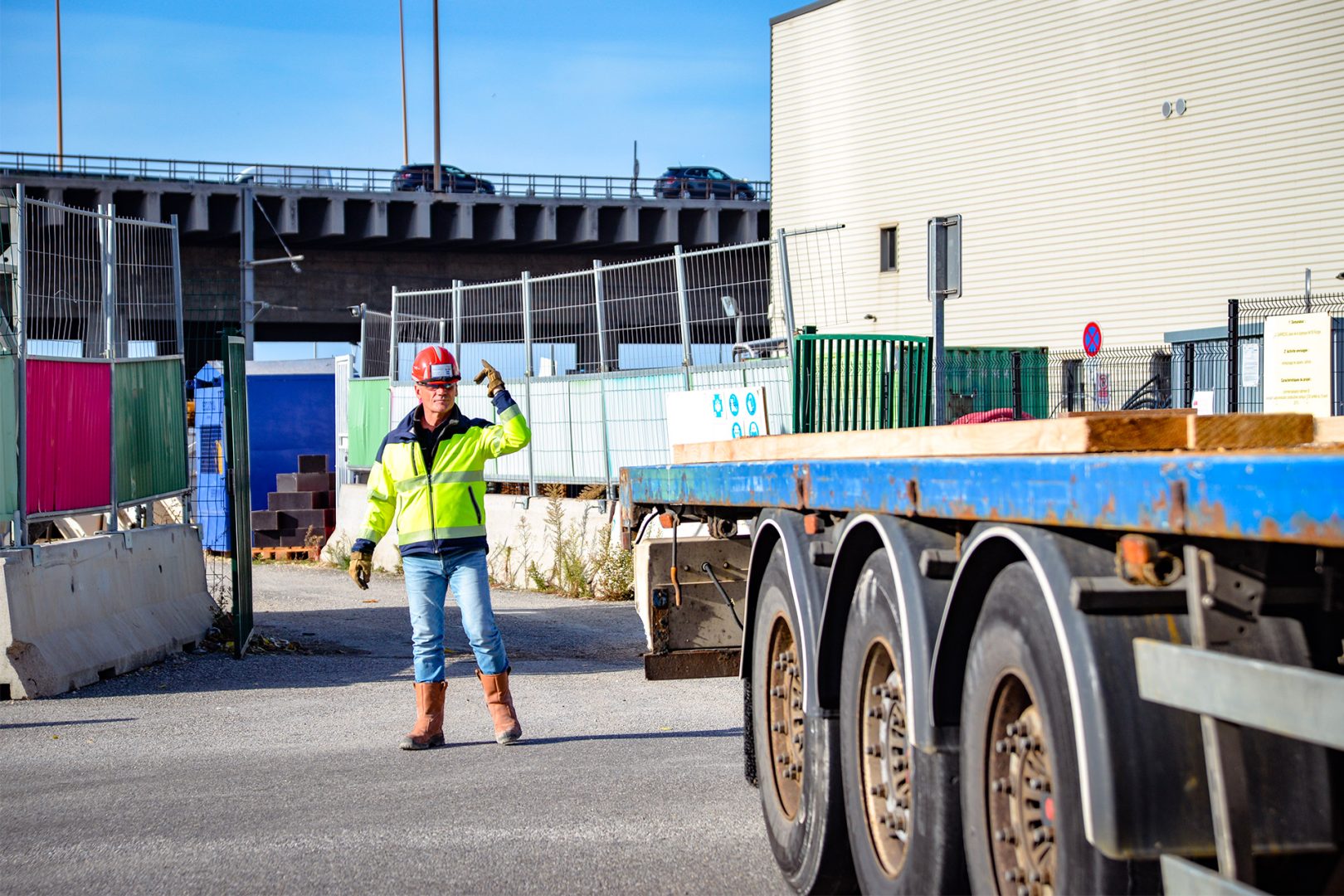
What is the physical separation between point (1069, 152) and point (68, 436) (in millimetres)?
24924

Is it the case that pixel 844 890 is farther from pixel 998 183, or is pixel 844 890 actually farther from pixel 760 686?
pixel 998 183

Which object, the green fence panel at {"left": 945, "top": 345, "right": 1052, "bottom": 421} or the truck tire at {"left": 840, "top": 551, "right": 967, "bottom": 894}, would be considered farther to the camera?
the green fence panel at {"left": 945, "top": 345, "right": 1052, "bottom": 421}

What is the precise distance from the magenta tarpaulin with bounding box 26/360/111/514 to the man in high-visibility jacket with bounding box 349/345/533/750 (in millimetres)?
3045

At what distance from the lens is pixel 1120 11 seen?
100 feet

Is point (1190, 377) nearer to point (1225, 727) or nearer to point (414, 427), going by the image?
point (414, 427)

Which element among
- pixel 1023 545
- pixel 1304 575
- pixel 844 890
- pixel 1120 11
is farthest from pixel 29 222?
pixel 1120 11

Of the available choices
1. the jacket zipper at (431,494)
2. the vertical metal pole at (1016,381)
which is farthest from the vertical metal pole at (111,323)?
the vertical metal pole at (1016,381)

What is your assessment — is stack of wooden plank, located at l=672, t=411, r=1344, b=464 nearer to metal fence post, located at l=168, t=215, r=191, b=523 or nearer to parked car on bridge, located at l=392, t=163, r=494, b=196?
metal fence post, located at l=168, t=215, r=191, b=523

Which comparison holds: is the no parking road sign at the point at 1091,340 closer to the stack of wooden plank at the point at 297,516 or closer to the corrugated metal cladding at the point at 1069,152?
the corrugated metal cladding at the point at 1069,152

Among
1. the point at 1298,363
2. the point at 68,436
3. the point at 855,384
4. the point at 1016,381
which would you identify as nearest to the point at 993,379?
the point at 1016,381

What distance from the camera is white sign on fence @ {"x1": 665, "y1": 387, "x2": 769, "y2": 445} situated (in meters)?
14.0

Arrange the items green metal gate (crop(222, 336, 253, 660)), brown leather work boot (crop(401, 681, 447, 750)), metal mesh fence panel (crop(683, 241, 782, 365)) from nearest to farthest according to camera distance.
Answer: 1. brown leather work boot (crop(401, 681, 447, 750))
2. green metal gate (crop(222, 336, 253, 660))
3. metal mesh fence panel (crop(683, 241, 782, 365))

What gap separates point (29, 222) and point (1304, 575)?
31.3 ft

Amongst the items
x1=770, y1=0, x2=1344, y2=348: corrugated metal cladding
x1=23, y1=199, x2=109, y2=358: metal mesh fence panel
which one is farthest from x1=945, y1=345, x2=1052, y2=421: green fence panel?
x1=23, y1=199, x2=109, y2=358: metal mesh fence panel
